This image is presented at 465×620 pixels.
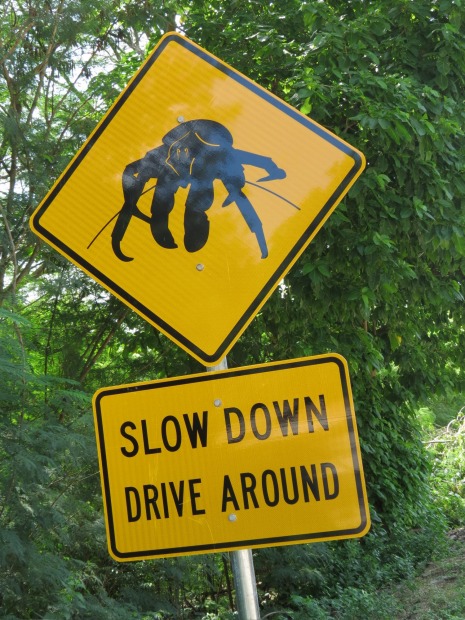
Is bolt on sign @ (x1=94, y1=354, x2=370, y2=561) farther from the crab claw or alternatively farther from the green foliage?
the green foliage

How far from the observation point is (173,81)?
8.21 ft

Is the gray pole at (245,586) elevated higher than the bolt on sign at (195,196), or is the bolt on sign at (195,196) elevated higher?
the bolt on sign at (195,196)

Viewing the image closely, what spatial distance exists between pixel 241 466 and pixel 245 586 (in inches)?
12.0

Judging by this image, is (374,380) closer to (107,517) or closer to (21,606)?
(21,606)

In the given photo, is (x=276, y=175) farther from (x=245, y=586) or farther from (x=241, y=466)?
(x=245, y=586)

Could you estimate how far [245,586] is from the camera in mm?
2158

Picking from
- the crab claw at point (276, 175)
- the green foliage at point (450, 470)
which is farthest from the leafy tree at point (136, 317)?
the green foliage at point (450, 470)

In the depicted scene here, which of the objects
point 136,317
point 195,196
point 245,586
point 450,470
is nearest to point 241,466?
point 245,586

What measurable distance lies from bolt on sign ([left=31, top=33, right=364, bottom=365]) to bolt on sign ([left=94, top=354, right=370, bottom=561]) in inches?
6.2

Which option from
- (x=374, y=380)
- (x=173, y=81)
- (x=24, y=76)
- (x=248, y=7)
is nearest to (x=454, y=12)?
(x=248, y=7)

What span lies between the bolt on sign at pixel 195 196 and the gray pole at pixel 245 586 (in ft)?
1.74

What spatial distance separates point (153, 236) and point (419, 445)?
11.1 meters

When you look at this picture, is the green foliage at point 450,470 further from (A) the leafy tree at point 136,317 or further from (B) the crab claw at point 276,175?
(B) the crab claw at point 276,175

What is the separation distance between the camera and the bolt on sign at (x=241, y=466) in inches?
87.9
